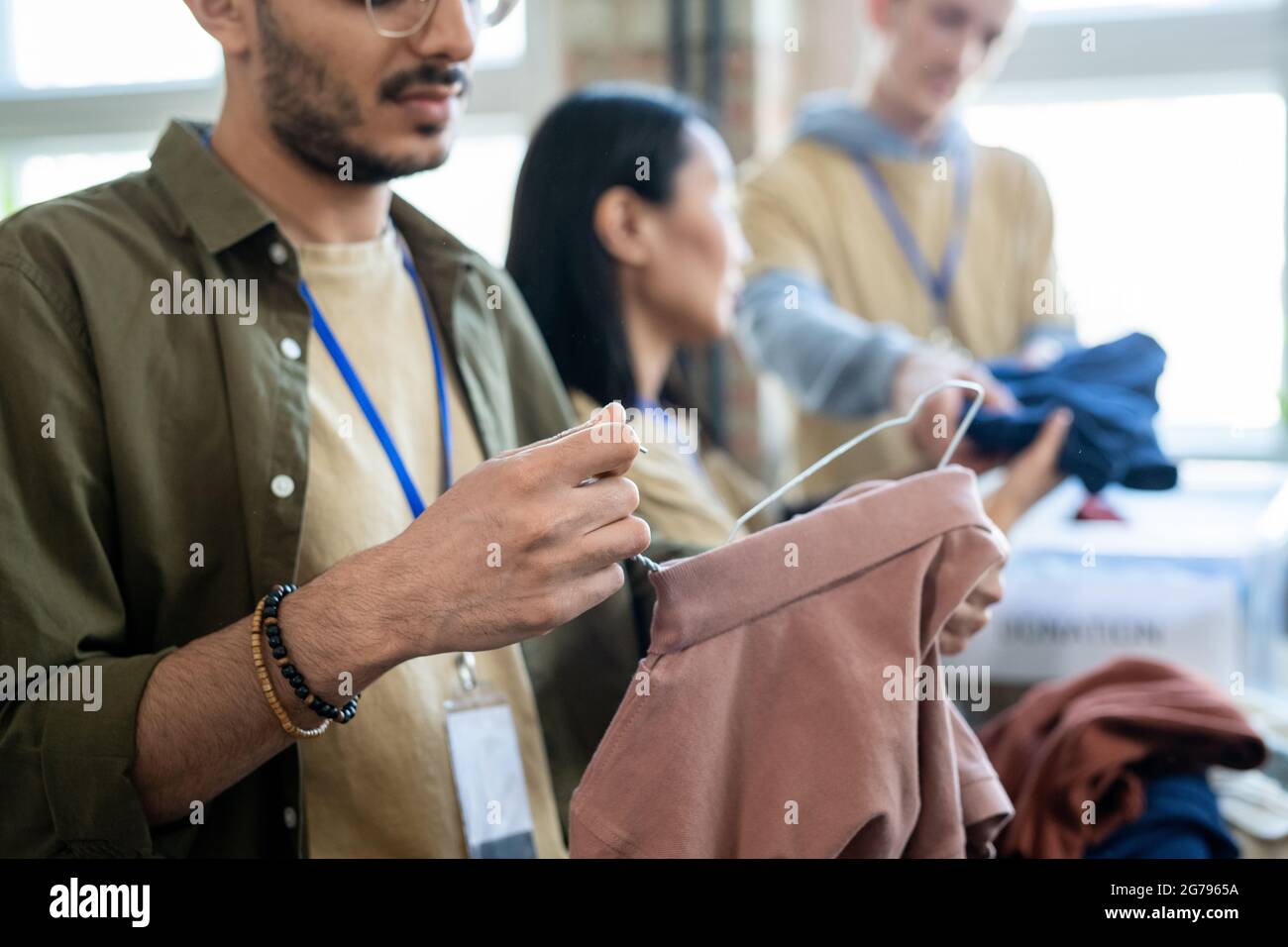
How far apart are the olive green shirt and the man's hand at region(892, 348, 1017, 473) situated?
0.29 m

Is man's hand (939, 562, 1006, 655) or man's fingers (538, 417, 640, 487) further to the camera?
man's hand (939, 562, 1006, 655)

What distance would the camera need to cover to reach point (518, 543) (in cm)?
64

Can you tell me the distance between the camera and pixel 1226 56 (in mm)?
1957

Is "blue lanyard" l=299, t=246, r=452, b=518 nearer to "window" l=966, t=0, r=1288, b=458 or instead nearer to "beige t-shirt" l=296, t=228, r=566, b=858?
"beige t-shirt" l=296, t=228, r=566, b=858

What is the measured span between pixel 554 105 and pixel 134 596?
0.51 meters

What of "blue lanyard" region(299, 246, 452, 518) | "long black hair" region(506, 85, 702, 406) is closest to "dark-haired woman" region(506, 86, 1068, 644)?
"long black hair" region(506, 85, 702, 406)

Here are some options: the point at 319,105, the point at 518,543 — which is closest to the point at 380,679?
the point at 518,543

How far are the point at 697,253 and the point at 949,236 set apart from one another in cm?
32

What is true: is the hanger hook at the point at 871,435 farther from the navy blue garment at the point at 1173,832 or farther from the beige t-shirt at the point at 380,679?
the navy blue garment at the point at 1173,832

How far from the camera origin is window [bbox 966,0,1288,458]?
1161mm

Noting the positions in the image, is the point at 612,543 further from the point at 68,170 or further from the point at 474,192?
the point at 68,170

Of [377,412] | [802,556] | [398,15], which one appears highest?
[398,15]

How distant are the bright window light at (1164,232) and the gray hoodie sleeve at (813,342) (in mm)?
198

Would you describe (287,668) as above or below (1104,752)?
above
